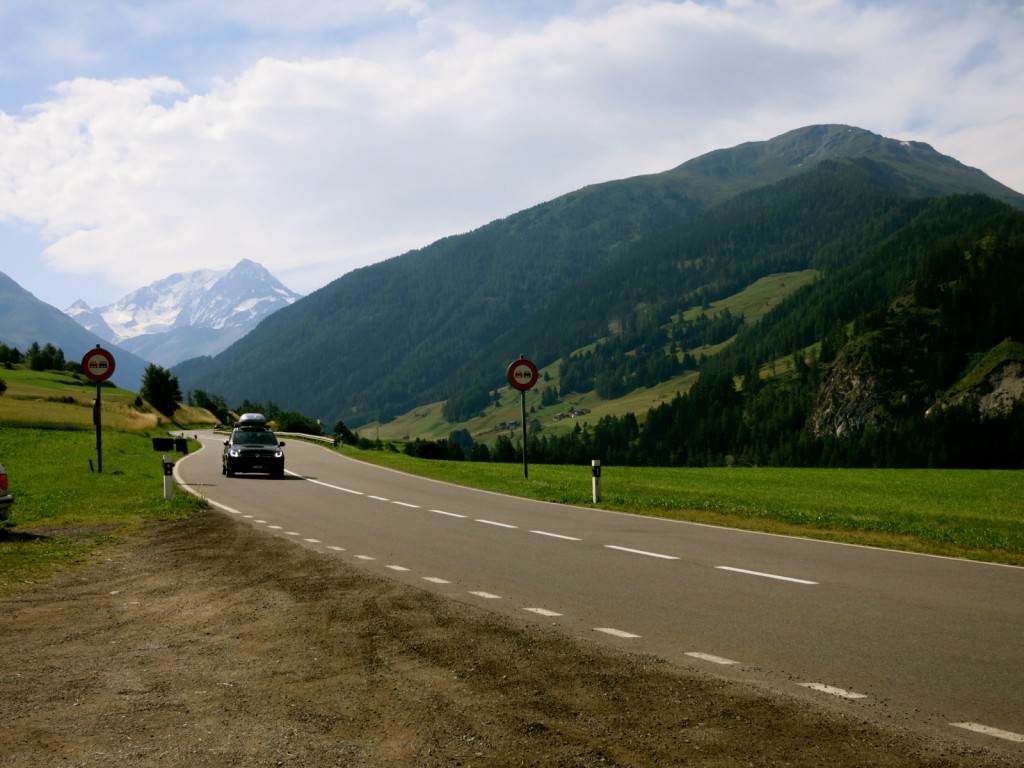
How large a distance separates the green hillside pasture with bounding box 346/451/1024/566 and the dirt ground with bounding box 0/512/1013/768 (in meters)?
9.11

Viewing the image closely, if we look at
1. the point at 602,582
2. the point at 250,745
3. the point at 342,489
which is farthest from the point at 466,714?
the point at 342,489

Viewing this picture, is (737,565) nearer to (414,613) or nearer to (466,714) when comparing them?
(414,613)

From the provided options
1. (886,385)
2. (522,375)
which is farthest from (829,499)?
(886,385)

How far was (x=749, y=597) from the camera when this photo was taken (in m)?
10.4

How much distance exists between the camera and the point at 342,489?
2916 centimetres

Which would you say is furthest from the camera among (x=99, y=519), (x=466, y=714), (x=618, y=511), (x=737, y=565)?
(x=618, y=511)

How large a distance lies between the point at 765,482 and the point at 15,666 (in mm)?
30120

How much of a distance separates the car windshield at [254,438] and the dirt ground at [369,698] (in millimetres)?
25980

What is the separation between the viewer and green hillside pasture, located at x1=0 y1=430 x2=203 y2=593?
1399 centimetres

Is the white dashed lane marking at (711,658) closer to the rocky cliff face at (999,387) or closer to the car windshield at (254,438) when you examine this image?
the car windshield at (254,438)

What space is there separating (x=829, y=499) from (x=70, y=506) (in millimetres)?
19135

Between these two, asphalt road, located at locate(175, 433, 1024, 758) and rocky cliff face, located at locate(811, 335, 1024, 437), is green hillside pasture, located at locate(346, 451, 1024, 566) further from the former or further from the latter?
rocky cliff face, located at locate(811, 335, 1024, 437)

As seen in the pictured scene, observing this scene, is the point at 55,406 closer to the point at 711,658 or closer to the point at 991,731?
the point at 711,658

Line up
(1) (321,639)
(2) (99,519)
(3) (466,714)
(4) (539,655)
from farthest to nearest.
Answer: (2) (99,519)
(1) (321,639)
(4) (539,655)
(3) (466,714)
